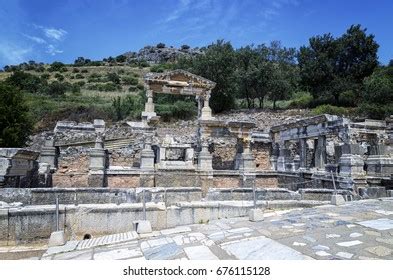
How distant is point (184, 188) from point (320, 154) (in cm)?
1035

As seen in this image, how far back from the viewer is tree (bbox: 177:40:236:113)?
33.8 metres

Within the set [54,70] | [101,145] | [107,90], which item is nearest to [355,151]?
[101,145]

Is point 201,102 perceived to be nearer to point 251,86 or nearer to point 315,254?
point 251,86

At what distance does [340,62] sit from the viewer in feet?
126

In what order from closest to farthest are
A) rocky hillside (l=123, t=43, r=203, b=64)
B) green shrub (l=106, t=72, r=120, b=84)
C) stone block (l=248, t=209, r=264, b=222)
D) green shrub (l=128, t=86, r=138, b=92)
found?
stone block (l=248, t=209, r=264, b=222) → green shrub (l=128, t=86, r=138, b=92) → green shrub (l=106, t=72, r=120, b=84) → rocky hillside (l=123, t=43, r=203, b=64)

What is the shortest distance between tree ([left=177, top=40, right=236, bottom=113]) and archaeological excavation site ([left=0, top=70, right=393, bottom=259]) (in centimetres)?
1248

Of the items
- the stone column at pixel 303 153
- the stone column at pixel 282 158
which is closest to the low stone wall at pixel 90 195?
the stone column at pixel 303 153

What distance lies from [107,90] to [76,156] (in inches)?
1417

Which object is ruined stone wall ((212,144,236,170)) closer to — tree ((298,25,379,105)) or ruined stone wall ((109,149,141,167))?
ruined stone wall ((109,149,141,167))

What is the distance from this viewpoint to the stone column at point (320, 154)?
53.1 feet

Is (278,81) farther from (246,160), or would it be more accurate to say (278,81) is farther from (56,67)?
(56,67)

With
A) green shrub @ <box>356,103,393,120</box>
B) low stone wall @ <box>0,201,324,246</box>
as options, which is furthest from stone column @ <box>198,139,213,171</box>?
green shrub @ <box>356,103,393,120</box>

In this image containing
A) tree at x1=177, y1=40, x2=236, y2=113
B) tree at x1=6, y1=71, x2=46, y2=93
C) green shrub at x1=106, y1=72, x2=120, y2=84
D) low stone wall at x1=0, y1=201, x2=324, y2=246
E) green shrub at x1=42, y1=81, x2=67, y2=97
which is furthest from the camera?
green shrub at x1=106, y1=72, x2=120, y2=84

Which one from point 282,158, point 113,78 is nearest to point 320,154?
point 282,158
